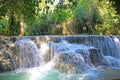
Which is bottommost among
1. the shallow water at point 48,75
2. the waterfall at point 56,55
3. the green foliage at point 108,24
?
the shallow water at point 48,75

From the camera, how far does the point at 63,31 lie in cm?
2702

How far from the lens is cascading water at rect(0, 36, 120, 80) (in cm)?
1233

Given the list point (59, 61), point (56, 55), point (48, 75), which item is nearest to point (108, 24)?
point (56, 55)

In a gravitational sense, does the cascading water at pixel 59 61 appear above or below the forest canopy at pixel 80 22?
below

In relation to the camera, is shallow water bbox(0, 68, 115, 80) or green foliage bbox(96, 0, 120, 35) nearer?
shallow water bbox(0, 68, 115, 80)

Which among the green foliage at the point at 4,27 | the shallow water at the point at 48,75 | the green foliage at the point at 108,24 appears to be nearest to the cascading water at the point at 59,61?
the shallow water at the point at 48,75

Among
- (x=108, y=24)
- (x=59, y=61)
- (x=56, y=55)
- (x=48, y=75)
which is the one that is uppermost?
(x=108, y=24)

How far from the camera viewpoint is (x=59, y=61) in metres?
13.9

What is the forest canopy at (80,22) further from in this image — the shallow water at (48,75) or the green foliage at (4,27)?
the shallow water at (48,75)

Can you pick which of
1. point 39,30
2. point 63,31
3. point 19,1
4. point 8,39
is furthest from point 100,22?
point 19,1

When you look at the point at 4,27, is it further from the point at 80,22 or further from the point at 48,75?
the point at 48,75

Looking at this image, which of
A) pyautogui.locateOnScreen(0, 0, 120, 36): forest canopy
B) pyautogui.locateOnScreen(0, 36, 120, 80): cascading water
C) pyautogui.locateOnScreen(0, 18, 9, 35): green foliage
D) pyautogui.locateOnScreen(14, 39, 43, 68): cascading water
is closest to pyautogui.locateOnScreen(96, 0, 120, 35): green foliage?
pyautogui.locateOnScreen(0, 0, 120, 36): forest canopy

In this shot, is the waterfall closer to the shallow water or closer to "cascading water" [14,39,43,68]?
"cascading water" [14,39,43,68]

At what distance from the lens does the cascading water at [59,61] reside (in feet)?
40.4
